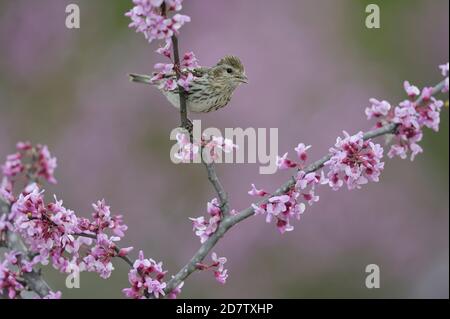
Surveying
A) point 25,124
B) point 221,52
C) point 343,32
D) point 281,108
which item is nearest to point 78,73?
point 25,124

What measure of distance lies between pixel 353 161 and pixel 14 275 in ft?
6.13

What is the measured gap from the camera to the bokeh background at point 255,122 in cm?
970

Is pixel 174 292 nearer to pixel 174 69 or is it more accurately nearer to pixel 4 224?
pixel 4 224

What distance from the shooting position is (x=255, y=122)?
10.0m

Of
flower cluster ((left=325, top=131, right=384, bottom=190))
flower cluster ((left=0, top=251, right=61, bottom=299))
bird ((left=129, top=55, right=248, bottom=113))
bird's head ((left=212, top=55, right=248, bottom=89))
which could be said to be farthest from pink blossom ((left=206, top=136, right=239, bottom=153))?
bird's head ((left=212, top=55, right=248, bottom=89))

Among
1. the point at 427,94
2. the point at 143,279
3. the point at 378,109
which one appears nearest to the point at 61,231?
the point at 143,279

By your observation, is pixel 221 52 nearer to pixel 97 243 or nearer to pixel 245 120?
pixel 245 120

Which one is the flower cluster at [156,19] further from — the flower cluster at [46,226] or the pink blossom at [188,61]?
the flower cluster at [46,226]

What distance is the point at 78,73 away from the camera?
10312 millimetres

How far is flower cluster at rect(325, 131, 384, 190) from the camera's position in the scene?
405cm

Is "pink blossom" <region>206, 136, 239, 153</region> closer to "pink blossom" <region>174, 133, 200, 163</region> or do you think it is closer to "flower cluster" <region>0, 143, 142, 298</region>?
"pink blossom" <region>174, 133, 200, 163</region>

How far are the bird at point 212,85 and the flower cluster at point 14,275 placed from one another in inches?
102

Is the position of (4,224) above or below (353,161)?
below

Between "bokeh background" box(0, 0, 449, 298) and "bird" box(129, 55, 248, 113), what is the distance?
2.84 m
